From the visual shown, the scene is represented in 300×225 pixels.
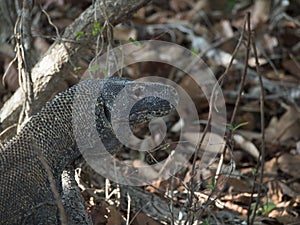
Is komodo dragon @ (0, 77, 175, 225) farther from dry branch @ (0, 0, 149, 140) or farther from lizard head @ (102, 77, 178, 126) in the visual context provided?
dry branch @ (0, 0, 149, 140)

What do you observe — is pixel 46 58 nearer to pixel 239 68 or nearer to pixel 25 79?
pixel 25 79

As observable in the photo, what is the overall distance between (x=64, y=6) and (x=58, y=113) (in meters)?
4.34

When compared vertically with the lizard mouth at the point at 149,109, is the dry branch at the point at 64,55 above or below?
above

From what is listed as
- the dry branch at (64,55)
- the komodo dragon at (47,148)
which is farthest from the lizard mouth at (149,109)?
the dry branch at (64,55)

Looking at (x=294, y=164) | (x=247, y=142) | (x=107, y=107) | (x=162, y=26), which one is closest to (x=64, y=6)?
(x=162, y=26)

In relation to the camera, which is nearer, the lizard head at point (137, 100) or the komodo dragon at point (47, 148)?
the komodo dragon at point (47, 148)

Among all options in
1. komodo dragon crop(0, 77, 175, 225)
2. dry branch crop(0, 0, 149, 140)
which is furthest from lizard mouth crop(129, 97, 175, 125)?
dry branch crop(0, 0, 149, 140)

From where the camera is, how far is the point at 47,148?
386 centimetres

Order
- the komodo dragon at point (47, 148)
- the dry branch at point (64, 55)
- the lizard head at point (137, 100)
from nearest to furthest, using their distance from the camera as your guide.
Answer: the komodo dragon at point (47, 148) < the lizard head at point (137, 100) < the dry branch at point (64, 55)

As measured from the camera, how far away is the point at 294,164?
5.85 m

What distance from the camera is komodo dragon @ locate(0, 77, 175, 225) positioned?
3.71 m

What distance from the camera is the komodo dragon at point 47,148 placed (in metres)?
3.71

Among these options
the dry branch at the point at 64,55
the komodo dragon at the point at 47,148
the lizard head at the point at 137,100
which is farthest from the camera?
the dry branch at the point at 64,55

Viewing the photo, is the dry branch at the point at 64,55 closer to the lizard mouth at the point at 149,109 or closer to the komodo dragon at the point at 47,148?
the komodo dragon at the point at 47,148
